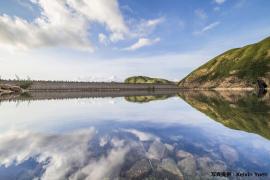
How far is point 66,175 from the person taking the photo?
9.51 m

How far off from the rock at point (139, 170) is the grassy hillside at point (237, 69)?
125 meters

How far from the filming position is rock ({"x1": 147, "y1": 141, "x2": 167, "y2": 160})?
1180 centimetres

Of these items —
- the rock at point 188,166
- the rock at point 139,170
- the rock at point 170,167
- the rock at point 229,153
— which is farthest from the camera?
the rock at point 229,153

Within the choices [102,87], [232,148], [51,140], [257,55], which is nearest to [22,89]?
[102,87]

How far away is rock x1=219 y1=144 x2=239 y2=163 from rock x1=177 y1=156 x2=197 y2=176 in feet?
4.98

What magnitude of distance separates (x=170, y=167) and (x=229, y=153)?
369 centimetres

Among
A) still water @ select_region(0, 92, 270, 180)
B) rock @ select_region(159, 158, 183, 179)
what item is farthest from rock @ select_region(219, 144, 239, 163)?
rock @ select_region(159, 158, 183, 179)

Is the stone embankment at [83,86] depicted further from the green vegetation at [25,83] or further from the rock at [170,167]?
the rock at [170,167]

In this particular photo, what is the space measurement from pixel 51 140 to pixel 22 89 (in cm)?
9719

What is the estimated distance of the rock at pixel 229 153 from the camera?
1140 cm

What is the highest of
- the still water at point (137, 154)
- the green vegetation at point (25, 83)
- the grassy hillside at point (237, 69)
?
the grassy hillside at point (237, 69)

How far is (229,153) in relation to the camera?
489 inches

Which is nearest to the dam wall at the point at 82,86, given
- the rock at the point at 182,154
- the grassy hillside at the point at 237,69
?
the grassy hillside at the point at 237,69

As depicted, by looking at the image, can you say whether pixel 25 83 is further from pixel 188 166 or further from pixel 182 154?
pixel 188 166
